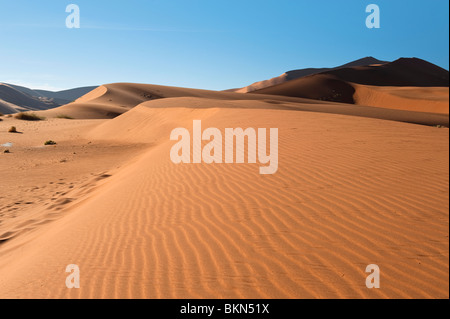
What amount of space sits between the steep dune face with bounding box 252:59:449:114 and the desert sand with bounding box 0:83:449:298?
38049mm

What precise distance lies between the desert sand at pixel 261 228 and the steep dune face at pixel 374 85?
125 feet

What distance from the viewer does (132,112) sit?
23531 millimetres

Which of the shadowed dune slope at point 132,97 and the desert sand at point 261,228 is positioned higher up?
the shadowed dune slope at point 132,97

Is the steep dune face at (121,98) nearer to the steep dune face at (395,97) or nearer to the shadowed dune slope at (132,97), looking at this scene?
the shadowed dune slope at (132,97)

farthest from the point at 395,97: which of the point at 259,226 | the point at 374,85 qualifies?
the point at 259,226

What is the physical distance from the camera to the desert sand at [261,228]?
2885 mm

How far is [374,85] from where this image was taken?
67.8 metres

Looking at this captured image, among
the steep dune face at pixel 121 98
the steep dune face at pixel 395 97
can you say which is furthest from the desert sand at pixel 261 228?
the steep dune face at pixel 395 97

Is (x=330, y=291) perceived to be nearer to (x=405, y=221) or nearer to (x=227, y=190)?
(x=405, y=221)

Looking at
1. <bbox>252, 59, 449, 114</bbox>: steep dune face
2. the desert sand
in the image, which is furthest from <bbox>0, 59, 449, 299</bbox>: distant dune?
<bbox>252, 59, 449, 114</bbox>: steep dune face

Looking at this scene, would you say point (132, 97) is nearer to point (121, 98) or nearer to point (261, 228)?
point (121, 98)

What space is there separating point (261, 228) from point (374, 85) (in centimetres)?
7226
